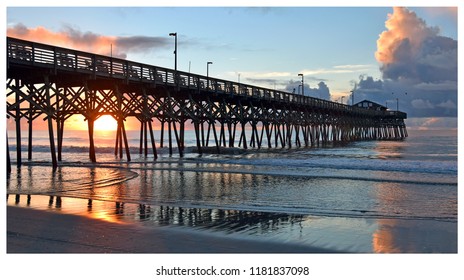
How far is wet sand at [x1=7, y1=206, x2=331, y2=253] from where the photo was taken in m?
6.42

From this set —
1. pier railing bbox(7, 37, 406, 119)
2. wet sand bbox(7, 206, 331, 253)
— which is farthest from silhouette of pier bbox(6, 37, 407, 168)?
wet sand bbox(7, 206, 331, 253)

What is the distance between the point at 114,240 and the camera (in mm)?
6836

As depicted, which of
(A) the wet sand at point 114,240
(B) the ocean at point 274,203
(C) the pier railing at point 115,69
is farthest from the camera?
(C) the pier railing at point 115,69

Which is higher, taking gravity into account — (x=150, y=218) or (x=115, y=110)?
(x=115, y=110)

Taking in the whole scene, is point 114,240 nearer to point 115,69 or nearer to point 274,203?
point 274,203

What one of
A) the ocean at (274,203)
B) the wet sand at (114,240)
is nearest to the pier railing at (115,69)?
the ocean at (274,203)

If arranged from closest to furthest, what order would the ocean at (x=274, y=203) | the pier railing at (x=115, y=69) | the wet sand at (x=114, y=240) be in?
the wet sand at (x=114, y=240)
the ocean at (x=274, y=203)
the pier railing at (x=115, y=69)

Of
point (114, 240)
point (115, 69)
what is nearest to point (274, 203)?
point (114, 240)

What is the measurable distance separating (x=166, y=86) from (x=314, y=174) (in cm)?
1227

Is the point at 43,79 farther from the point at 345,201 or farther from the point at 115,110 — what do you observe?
the point at 345,201

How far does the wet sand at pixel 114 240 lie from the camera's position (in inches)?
253

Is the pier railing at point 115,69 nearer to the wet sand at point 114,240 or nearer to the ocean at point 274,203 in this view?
the ocean at point 274,203
